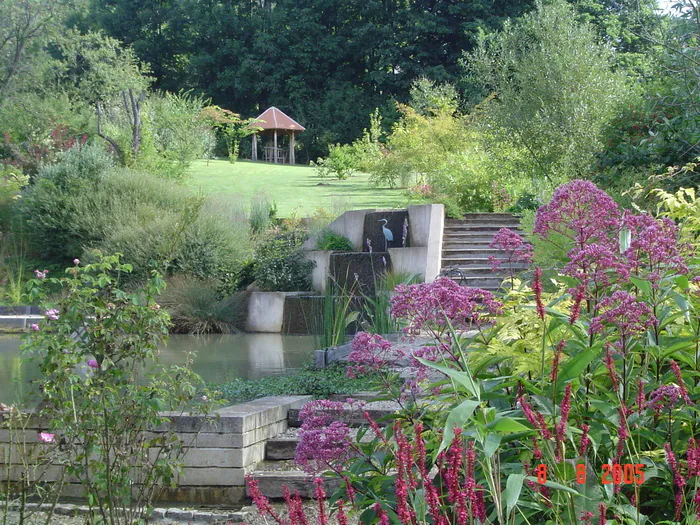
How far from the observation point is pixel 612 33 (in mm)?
30547

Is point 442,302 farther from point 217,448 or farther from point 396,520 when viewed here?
point 217,448

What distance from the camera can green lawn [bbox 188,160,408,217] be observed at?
1545 cm

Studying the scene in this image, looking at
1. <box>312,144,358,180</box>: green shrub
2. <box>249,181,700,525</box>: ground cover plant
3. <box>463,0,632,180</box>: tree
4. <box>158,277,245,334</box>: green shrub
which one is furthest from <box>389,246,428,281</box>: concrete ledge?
<box>312,144,358,180</box>: green shrub

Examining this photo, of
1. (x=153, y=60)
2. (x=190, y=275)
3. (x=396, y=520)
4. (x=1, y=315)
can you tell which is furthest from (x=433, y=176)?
(x=153, y=60)

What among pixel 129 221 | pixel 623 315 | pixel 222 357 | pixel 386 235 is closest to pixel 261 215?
pixel 129 221

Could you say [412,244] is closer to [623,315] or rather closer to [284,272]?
[284,272]

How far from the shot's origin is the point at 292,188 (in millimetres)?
19344

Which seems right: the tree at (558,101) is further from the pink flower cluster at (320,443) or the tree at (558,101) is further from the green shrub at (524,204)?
the pink flower cluster at (320,443)

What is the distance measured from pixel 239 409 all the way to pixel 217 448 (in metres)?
0.33

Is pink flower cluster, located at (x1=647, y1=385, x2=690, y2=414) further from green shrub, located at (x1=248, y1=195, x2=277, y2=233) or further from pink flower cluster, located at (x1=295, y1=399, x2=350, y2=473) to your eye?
green shrub, located at (x1=248, y1=195, x2=277, y2=233)

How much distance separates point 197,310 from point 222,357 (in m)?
3.07


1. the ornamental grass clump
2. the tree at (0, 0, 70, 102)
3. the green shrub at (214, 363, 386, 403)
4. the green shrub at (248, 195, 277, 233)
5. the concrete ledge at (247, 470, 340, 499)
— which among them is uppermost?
the tree at (0, 0, 70, 102)

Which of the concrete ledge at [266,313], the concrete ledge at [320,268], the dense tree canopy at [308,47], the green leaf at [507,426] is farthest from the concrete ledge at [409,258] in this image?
the dense tree canopy at [308,47]

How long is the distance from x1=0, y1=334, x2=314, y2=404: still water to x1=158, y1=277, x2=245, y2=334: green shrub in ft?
1.34
